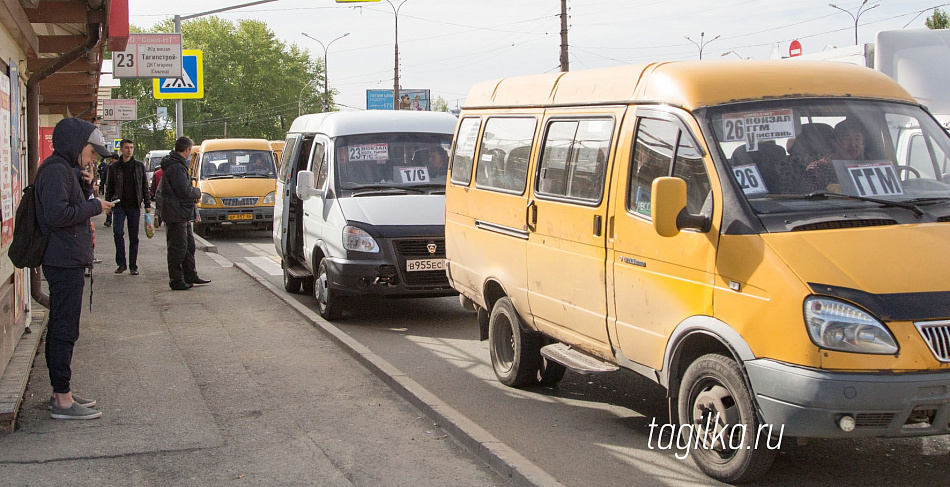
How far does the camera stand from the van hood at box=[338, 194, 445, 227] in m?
10.1

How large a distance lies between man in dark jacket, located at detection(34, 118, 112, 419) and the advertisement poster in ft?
3.00

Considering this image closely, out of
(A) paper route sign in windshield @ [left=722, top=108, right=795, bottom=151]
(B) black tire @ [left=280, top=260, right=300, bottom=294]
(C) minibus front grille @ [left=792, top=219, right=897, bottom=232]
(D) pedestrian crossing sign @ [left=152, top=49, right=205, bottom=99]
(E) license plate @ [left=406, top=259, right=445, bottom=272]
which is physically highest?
(D) pedestrian crossing sign @ [left=152, top=49, right=205, bottom=99]

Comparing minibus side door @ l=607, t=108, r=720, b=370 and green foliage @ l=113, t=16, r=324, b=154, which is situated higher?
green foliage @ l=113, t=16, r=324, b=154

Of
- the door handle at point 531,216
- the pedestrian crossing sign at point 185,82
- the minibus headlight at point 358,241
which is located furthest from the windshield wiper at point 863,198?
the pedestrian crossing sign at point 185,82

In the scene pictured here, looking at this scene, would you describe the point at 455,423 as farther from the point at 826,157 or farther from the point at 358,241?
the point at 358,241

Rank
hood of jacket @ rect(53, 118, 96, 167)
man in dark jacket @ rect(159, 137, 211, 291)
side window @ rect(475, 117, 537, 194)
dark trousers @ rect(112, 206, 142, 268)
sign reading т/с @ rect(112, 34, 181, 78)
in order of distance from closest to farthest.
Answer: hood of jacket @ rect(53, 118, 96, 167) < side window @ rect(475, 117, 537, 194) < man in dark jacket @ rect(159, 137, 211, 291) < dark trousers @ rect(112, 206, 142, 268) < sign reading т/с @ rect(112, 34, 181, 78)

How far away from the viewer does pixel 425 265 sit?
9.97m

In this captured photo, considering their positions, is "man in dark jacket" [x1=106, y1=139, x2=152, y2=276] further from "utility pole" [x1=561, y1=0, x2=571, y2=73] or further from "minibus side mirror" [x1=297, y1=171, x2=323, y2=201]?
"utility pole" [x1=561, y1=0, x2=571, y2=73]

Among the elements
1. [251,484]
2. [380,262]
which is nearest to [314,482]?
[251,484]

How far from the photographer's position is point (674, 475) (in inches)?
205

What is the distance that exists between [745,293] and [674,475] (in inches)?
45.4

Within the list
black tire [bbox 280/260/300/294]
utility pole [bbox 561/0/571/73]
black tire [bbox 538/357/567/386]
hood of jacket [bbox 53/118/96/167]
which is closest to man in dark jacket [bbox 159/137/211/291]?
black tire [bbox 280/260/300/294]

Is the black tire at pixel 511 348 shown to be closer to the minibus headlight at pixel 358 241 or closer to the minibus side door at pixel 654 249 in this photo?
the minibus side door at pixel 654 249

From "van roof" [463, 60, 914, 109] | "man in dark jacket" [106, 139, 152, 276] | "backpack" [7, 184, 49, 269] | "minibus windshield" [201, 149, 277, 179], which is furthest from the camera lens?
"minibus windshield" [201, 149, 277, 179]
